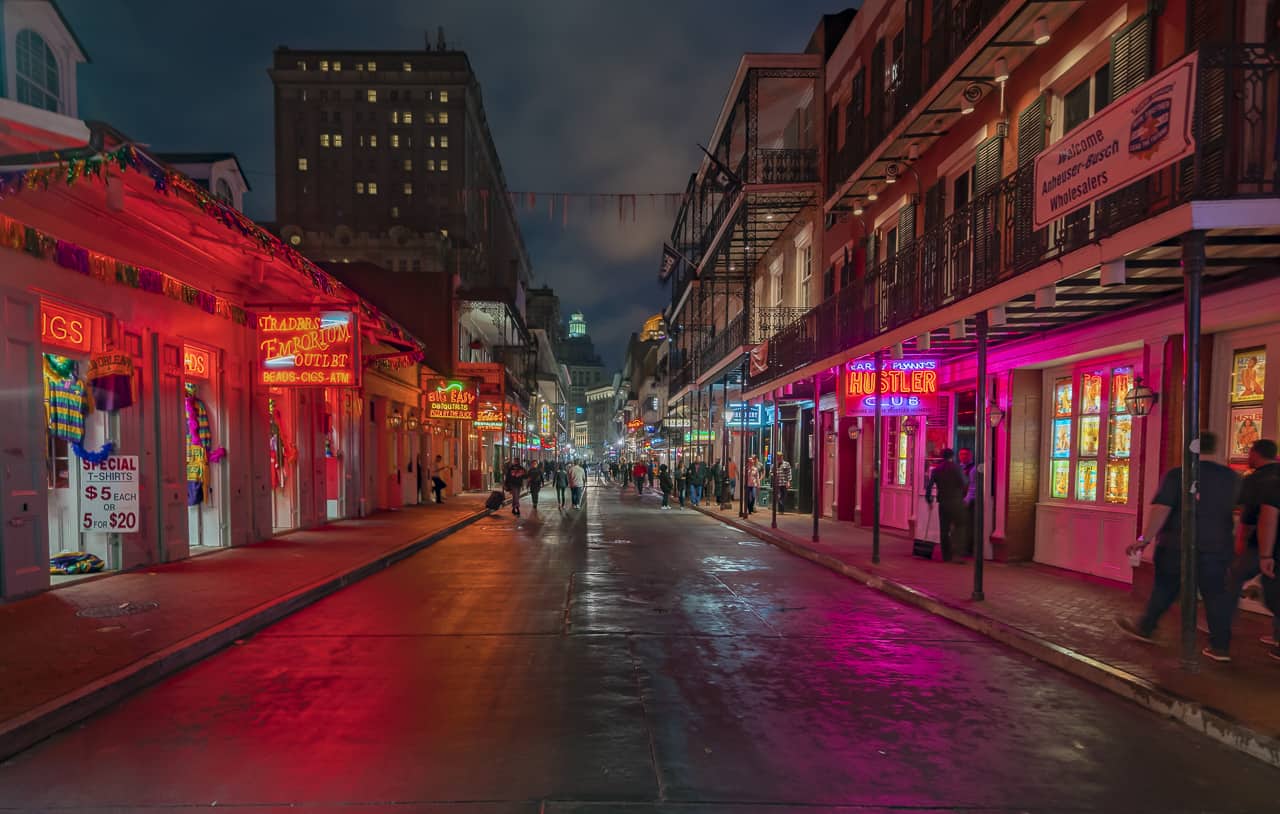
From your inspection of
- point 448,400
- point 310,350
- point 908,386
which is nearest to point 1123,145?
point 908,386

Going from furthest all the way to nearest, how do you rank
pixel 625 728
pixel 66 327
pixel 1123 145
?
1. pixel 66 327
2. pixel 1123 145
3. pixel 625 728

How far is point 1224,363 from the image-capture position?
8.78 meters

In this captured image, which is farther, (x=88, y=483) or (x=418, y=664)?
(x=88, y=483)

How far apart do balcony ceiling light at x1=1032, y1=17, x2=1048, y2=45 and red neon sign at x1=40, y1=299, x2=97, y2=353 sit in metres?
13.1

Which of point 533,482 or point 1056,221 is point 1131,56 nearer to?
point 1056,221

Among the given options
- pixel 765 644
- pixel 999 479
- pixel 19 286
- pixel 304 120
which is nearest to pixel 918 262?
pixel 999 479

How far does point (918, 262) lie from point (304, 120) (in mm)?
94524

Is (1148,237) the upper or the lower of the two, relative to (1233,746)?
upper

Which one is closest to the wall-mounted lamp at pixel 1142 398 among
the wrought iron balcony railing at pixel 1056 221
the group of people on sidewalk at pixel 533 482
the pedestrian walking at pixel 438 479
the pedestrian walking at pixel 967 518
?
the wrought iron balcony railing at pixel 1056 221

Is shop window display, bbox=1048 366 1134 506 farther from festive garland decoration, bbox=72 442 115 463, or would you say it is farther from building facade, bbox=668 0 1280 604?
festive garland decoration, bbox=72 442 115 463

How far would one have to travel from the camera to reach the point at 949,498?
41.2 ft

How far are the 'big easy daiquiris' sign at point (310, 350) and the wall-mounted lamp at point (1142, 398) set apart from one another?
11.7m

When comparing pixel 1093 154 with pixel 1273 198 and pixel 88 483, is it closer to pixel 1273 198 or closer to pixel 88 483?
pixel 1273 198

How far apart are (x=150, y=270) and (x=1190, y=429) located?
1280 centimetres
